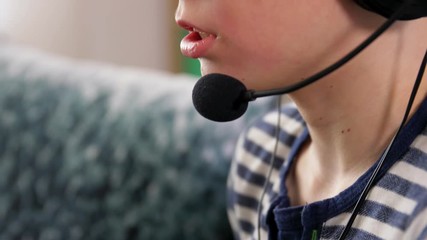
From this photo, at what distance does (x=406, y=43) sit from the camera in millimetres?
750

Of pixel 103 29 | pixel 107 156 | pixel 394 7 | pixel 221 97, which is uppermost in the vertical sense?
pixel 394 7

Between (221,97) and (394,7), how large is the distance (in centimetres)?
19

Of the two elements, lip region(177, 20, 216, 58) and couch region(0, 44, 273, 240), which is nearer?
lip region(177, 20, 216, 58)

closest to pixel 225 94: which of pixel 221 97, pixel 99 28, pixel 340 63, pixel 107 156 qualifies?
pixel 221 97

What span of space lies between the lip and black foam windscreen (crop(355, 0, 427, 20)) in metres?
0.16

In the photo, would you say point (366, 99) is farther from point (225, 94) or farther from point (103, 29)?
point (103, 29)

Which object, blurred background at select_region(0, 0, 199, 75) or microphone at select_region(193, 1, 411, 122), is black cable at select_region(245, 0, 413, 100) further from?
blurred background at select_region(0, 0, 199, 75)

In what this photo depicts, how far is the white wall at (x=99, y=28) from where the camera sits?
2373mm

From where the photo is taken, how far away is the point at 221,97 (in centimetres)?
73

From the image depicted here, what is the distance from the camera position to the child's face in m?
0.72

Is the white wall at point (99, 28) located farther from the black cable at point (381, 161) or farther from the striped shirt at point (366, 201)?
the black cable at point (381, 161)

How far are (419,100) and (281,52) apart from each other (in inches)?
6.3

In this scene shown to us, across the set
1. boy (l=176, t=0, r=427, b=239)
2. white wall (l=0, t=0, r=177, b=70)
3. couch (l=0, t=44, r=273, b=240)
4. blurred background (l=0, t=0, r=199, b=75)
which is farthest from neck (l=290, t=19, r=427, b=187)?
white wall (l=0, t=0, r=177, b=70)

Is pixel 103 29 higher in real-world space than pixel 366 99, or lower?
lower
